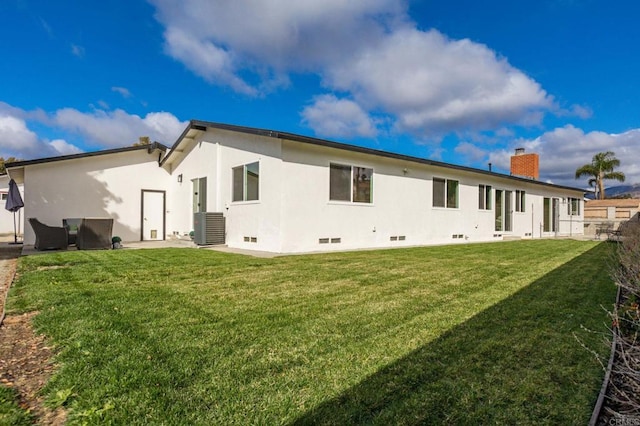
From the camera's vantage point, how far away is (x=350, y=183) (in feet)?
37.1

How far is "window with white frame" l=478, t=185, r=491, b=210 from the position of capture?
53.8 feet

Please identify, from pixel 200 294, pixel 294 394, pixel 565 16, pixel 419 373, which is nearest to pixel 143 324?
pixel 200 294

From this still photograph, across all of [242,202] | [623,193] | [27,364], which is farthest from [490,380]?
[623,193]

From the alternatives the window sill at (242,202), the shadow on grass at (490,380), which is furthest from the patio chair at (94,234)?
the shadow on grass at (490,380)

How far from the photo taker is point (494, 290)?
5133 millimetres

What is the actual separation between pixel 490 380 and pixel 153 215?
15388 millimetres

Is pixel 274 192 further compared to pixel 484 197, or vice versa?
pixel 484 197

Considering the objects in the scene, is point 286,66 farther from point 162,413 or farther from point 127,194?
point 162,413

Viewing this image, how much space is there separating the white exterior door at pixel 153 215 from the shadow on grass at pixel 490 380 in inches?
569

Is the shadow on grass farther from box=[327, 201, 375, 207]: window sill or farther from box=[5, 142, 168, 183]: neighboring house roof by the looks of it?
box=[5, 142, 168, 183]: neighboring house roof

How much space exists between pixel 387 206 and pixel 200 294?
8746 mm

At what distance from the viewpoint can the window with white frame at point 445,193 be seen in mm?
14477

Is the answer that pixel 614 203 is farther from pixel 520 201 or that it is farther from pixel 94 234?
pixel 94 234

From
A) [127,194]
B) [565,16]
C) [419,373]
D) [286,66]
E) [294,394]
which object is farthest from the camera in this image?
[286,66]
